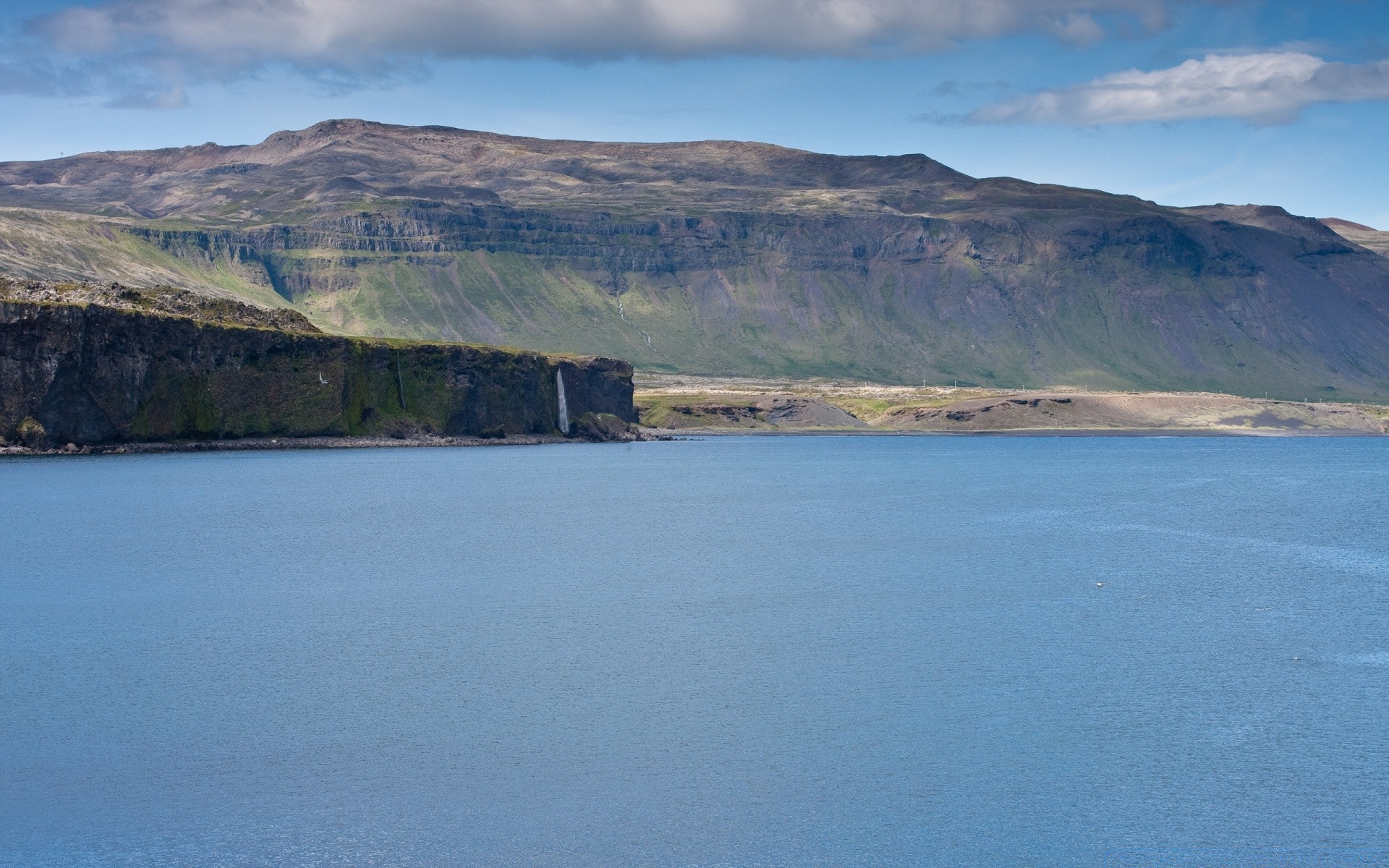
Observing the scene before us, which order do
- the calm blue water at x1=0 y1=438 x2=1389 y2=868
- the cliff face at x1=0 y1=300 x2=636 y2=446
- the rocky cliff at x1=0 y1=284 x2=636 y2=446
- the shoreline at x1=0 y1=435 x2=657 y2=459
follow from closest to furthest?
the calm blue water at x1=0 y1=438 x2=1389 y2=868 → the cliff face at x1=0 y1=300 x2=636 y2=446 → the rocky cliff at x1=0 y1=284 x2=636 y2=446 → the shoreline at x1=0 y1=435 x2=657 y2=459

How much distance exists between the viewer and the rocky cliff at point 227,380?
11281 cm

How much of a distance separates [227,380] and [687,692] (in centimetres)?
10224

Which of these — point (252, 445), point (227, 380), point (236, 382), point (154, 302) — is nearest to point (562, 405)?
point (252, 445)

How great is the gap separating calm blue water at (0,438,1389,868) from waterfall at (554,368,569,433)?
96.7 meters

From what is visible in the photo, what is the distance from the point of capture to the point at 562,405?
175250 millimetres

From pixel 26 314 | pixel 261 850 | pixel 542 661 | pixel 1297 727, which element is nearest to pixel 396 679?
pixel 542 661

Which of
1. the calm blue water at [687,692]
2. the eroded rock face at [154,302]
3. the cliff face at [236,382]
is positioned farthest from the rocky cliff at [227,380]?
the calm blue water at [687,692]

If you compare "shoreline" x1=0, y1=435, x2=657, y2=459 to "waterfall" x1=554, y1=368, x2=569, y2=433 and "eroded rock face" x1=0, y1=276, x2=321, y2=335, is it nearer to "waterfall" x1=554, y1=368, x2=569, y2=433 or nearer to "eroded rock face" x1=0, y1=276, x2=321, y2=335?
"waterfall" x1=554, y1=368, x2=569, y2=433

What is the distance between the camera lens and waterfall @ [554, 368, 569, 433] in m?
173

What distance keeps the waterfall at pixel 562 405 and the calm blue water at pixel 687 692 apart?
317 feet

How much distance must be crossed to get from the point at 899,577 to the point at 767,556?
826 centimetres

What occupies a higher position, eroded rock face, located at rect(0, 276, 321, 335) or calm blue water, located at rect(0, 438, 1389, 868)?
eroded rock face, located at rect(0, 276, 321, 335)

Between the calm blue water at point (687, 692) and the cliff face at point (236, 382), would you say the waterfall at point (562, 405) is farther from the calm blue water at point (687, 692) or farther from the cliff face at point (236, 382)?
the calm blue water at point (687, 692)

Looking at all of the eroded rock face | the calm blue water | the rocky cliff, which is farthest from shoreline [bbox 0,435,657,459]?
the calm blue water
